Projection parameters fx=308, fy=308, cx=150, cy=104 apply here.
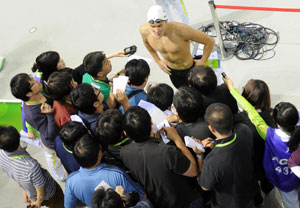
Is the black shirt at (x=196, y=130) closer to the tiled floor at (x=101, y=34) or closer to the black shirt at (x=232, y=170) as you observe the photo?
the black shirt at (x=232, y=170)

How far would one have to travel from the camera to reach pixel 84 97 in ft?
8.91

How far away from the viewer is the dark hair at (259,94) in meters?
2.58

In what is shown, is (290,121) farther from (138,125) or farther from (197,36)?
(197,36)

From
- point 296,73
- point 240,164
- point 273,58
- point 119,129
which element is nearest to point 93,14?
point 273,58

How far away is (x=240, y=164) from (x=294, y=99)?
2.31 meters

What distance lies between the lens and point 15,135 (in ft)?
8.61

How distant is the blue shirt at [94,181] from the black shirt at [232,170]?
55 cm

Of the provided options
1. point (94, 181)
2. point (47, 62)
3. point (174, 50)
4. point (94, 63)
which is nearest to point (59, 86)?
point (94, 63)

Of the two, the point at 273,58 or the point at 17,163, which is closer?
the point at 17,163

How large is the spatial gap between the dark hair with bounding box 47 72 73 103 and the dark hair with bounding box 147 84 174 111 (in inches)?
32.9

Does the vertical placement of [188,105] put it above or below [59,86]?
below

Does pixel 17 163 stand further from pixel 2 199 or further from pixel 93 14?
pixel 93 14

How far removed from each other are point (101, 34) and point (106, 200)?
15.2 feet

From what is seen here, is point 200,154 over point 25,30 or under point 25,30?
under
